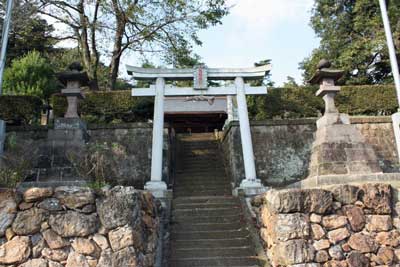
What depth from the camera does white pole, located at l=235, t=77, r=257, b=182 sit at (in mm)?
8914

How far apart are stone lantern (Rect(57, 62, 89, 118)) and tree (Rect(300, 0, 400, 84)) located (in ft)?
40.0

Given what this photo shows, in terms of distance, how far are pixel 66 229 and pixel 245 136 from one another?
6044 millimetres

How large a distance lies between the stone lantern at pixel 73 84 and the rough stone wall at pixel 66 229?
18.5 feet

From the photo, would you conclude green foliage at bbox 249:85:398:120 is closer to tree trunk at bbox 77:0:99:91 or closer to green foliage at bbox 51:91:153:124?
green foliage at bbox 51:91:153:124

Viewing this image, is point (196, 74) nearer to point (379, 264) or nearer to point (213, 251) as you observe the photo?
point (213, 251)

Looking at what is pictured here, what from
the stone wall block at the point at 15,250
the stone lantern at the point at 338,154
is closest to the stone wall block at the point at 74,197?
the stone wall block at the point at 15,250

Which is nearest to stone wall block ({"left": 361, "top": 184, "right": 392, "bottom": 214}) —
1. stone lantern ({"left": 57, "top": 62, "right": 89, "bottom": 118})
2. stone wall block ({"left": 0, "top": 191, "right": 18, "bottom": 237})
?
stone wall block ({"left": 0, "top": 191, "right": 18, "bottom": 237})

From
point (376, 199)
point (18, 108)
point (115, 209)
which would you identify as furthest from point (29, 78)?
point (376, 199)

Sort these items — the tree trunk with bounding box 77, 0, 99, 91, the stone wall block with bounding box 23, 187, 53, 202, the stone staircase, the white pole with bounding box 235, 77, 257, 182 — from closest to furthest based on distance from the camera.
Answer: the stone wall block with bounding box 23, 187, 53, 202 → the stone staircase → the white pole with bounding box 235, 77, 257, 182 → the tree trunk with bounding box 77, 0, 99, 91

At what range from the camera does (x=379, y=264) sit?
14.8 feet

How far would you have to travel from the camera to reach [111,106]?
12.0 m

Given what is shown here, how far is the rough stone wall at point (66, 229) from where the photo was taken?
3979 mm

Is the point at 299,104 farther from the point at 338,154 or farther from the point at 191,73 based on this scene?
the point at 191,73

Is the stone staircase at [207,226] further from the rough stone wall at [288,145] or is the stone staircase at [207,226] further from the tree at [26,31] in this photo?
the tree at [26,31]
